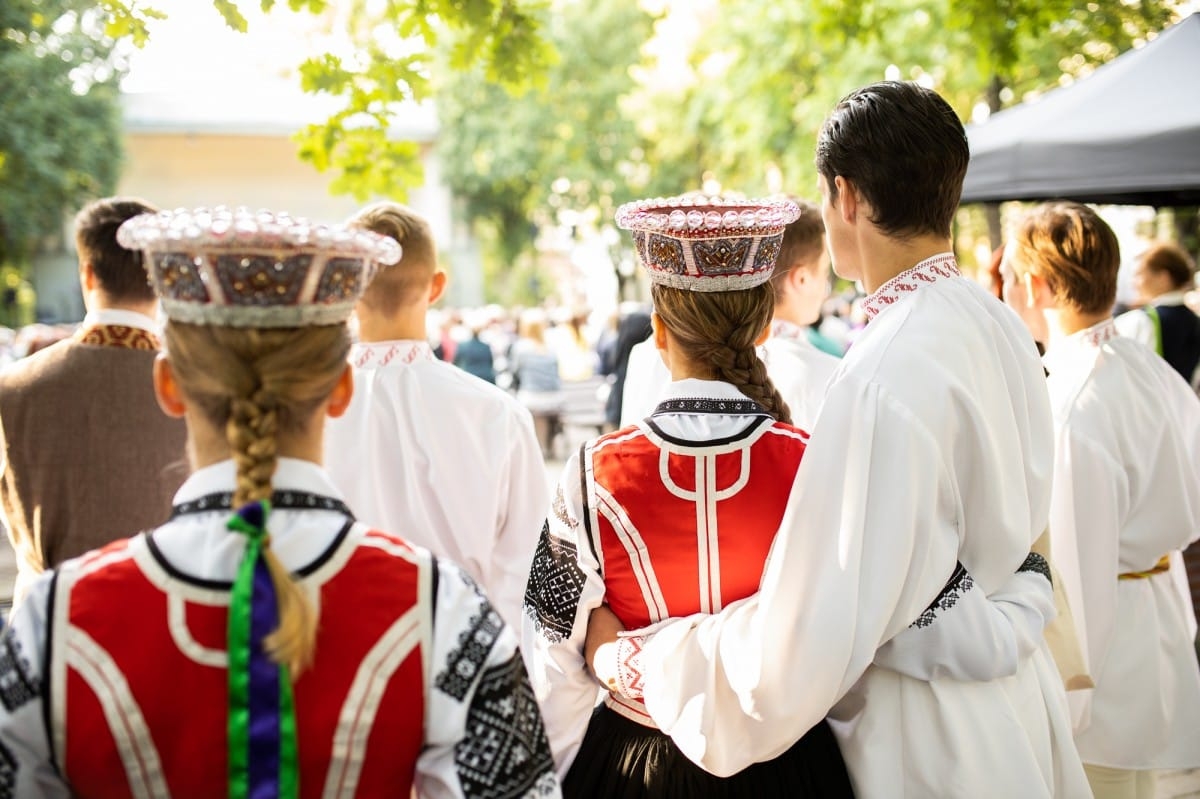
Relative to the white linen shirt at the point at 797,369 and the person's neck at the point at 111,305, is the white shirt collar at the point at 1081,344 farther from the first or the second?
the person's neck at the point at 111,305

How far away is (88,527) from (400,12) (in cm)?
248

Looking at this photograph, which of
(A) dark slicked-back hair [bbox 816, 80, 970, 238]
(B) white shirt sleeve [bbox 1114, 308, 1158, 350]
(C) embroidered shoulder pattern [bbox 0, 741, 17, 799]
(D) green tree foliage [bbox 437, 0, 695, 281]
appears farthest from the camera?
(D) green tree foliage [bbox 437, 0, 695, 281]

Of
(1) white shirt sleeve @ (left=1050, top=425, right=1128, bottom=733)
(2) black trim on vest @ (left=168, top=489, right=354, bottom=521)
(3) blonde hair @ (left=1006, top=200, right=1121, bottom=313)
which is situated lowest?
(1) white shirt sleeve @ (left=1050, top=425, right=1128, bottom=733)

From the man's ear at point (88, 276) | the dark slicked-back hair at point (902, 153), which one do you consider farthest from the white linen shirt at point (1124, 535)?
the man's ear at point (88, 276)

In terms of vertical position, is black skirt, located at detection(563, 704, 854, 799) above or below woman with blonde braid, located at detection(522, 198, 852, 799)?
below

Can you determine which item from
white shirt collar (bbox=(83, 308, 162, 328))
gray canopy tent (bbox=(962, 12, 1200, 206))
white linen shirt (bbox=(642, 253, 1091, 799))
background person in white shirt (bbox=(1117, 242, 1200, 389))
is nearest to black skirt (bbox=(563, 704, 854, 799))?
white linen shirt (bbox=(642, 253, 1091, 799))

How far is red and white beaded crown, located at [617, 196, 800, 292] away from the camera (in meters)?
2.17

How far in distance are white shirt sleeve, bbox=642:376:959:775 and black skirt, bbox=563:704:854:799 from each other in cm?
25

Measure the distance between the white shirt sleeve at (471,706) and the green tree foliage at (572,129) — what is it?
3553 centimetres

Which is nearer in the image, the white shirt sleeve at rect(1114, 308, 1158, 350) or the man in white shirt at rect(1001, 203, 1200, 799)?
the man in white shirt at rect(1001, 203, 1200, 799)

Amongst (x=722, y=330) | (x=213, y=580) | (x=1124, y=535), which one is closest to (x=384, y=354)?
(x=722, y=330)

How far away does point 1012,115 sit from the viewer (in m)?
5.24

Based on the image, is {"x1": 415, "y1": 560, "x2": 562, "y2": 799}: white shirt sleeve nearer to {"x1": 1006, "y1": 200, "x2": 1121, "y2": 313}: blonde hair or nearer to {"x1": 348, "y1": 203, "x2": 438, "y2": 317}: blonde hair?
{"x1": 348, "y1": 203, "x2": 438, "y2": 317}: blonde hair

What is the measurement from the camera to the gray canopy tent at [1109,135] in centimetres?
421
